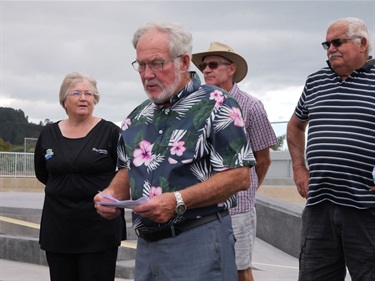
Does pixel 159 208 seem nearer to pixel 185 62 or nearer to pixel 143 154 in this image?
pixel 143 154

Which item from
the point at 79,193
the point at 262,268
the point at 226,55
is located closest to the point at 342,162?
the point at 226,55

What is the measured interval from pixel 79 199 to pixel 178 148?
216 cm

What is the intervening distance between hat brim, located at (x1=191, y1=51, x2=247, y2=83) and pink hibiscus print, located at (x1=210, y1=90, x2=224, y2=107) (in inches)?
89.1

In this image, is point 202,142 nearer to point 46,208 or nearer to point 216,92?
point 216,92

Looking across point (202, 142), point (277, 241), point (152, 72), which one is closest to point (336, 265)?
point (202, 142)

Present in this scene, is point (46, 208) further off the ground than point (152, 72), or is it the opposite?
point (152, 72)

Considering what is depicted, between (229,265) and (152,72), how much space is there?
1.02 meters

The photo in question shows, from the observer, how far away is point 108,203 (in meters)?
3.63

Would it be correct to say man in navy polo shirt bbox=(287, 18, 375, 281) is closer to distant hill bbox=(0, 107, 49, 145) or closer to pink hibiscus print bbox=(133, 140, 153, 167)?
pink hibiscus print bbox=(133, 140, 153, 167)

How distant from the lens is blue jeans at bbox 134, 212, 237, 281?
3.56m

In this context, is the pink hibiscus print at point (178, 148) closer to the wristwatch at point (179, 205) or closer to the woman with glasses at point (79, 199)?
the wristwatch at point (179, 205)

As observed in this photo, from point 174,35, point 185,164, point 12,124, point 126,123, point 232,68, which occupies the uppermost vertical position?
point 12,124

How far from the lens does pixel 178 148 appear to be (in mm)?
3564

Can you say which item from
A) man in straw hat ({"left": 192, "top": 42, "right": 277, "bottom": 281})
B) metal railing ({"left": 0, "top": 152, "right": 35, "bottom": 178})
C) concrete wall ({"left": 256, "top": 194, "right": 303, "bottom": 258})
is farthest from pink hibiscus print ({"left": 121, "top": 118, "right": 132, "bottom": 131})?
metal railing ({"left": 0, "top": 152, "right": 35, "bottom": 178})
